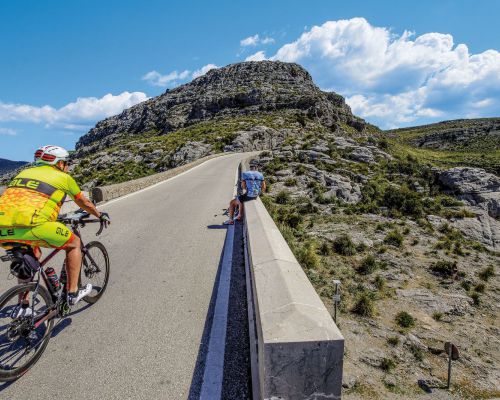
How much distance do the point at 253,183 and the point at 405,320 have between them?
16.6 feet

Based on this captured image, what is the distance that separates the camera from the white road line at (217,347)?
3.04 m

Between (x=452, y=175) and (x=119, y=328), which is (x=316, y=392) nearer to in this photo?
(x=119, y=328)

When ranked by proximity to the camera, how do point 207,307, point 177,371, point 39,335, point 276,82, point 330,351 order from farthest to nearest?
point 276,82, point 207,307, point 39,335, point 177,371, point 330,351

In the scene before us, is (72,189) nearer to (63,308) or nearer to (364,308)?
(63,308)

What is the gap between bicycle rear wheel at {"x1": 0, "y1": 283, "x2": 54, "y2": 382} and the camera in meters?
3.26

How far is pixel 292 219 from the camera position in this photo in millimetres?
12125

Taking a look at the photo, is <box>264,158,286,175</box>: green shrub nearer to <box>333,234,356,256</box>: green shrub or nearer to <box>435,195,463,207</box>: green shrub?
<box>435,195,463,207</box>: green shrub

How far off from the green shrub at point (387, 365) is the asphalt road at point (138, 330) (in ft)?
8.88

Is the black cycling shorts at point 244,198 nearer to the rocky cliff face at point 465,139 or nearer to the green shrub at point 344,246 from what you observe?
the green shrub at point 344,246

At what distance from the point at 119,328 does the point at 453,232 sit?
565 inches

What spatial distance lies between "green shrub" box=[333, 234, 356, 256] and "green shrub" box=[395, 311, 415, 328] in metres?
3.18

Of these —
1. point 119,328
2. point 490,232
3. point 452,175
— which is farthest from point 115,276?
point 452,175

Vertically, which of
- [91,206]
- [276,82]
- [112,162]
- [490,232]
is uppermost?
[276,82]

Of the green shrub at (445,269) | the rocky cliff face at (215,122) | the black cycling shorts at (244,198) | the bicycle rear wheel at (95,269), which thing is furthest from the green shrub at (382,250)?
the rocky cliff face at (215,122)
